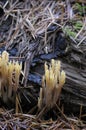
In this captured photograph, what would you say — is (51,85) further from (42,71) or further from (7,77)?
(7,77)

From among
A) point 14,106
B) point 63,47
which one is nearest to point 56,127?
point 14,106

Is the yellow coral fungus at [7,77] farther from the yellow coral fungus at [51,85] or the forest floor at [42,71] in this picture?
the yellow coral fungus at [51,85]

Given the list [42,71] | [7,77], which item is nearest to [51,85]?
[42,71]

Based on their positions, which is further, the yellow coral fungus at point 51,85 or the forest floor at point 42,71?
the forest floor at point 42,71

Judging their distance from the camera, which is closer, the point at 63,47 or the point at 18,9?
the point at 63,47

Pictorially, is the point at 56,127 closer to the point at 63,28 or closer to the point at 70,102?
the point at 70,102

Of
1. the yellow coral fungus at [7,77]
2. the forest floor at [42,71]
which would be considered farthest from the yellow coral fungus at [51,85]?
the yellow coral fungus at [7,77]
